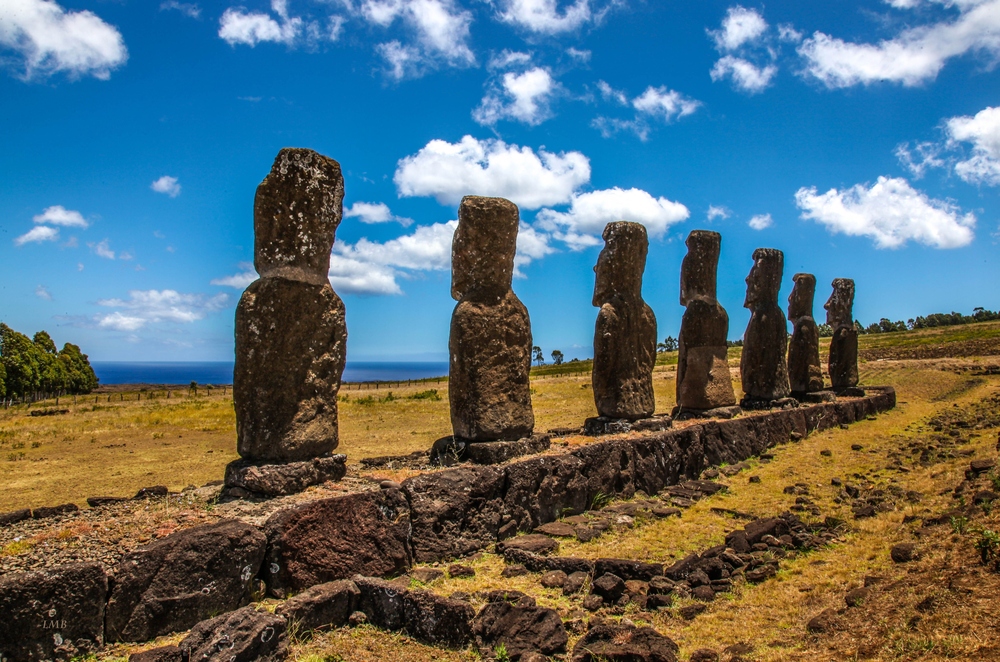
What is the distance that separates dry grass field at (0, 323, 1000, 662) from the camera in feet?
15.1

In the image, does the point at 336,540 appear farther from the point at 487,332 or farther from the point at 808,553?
the point at 808,553

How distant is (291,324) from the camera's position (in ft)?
21.7

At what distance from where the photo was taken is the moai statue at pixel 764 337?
51.1 feet

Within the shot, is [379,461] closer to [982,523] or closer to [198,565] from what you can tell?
[198,565]

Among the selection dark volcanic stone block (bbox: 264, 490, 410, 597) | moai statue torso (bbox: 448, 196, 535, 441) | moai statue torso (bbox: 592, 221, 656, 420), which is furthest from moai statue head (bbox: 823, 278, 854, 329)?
dark volcanic stone block (bbox: 264, 490, 410, 597)

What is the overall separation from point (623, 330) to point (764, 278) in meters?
7.00

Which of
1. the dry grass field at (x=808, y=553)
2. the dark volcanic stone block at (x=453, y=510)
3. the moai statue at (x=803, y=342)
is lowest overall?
the dry grass field at (x=808, y=553)

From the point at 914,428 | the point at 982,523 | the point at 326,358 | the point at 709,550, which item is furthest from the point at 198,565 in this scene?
the point at 914,428

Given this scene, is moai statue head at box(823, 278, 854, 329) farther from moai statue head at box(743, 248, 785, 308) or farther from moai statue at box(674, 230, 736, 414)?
moai statue at box(674, 230, 736, 414)

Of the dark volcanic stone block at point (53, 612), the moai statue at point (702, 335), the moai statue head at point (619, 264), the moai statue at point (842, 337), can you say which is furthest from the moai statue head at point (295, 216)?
the moai statue at point (842, 337)

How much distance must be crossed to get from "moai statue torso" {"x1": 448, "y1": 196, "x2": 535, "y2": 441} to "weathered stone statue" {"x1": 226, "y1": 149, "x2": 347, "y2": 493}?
1.79 metres

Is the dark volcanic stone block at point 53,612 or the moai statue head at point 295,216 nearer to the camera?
the dark volcanic stone block at point 53,612

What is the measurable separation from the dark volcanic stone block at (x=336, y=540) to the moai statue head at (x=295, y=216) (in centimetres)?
241

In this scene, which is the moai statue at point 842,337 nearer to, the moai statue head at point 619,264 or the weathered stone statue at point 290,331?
the moai statue head at point 619,264
